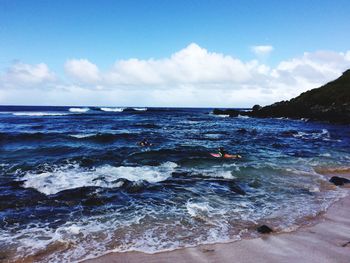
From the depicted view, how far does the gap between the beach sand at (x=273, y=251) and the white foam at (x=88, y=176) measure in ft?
22.4

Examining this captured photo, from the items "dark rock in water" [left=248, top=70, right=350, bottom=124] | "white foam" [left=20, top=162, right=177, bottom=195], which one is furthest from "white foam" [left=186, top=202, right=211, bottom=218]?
"dark rock in water" [left=248, top=70, right=350, bottom=124]

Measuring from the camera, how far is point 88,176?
15477mm

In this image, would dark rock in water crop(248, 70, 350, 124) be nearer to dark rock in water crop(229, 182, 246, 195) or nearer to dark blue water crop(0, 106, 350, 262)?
dark blue water crop(0, 106, 350, 262)

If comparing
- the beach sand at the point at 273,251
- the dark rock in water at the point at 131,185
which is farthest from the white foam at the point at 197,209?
the dark rock in water at the point at 131,185

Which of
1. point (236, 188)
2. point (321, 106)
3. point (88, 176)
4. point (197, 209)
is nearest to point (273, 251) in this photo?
point (197, 209)

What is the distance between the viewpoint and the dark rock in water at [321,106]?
5434 cm

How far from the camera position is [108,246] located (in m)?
7.74

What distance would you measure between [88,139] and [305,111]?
49.3 metres

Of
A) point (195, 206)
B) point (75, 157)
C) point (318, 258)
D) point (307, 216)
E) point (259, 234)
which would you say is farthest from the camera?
point (75, 157)

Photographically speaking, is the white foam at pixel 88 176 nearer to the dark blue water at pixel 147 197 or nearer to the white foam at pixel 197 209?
the dark blue water at pixel 147 197

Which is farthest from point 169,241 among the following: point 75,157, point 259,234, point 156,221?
point 75,157

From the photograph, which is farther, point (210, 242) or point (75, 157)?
point (75, 157)

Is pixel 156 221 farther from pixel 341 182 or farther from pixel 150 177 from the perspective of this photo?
pixel 341 182

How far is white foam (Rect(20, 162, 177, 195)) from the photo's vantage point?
13.7 metres
